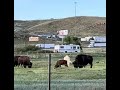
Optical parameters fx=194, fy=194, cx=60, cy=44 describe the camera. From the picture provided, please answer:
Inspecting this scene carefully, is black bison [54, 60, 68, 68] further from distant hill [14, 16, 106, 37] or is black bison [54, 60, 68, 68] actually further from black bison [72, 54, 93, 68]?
distant hill [14, 16, 106, 37]

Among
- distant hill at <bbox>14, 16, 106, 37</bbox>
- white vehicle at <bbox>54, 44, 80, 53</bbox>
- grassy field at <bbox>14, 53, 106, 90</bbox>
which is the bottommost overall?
grassy field at <bbox>14, 53, 106, 90</bbox>

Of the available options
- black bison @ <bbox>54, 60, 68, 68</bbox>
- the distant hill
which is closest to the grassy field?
black bison @ <bbox>54, 60, 68, 68</bbox>

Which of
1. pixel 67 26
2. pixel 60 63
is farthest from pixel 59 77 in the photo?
pixel 67 26

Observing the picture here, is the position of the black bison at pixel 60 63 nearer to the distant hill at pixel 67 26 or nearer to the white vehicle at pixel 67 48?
the white vehicle at pixel 67 48

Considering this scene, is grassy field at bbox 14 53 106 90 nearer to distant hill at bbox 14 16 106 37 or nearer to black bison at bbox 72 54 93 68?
black bison at bbox 72 54 93 68

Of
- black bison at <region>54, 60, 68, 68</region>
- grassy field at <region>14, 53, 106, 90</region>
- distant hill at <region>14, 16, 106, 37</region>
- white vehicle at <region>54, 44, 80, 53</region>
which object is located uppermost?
distant hill at <region>14, 16, 106, 37</region>

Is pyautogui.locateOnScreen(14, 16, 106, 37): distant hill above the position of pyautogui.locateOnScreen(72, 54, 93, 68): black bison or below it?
above

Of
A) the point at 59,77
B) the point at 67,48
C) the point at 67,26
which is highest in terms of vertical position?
the point at 67,26

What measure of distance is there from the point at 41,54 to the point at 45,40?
7 centimetres

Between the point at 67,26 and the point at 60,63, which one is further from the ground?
the point at 67,26

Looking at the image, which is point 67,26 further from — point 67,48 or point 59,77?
point 59,77

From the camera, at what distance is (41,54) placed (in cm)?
96

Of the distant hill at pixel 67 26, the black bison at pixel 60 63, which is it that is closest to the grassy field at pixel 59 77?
the black bison at pixel 60 63
